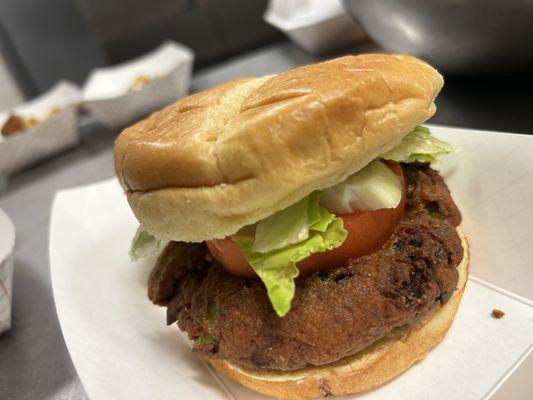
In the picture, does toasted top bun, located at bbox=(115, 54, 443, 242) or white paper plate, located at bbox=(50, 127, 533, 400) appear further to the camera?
white paper plate, located at bbox=(50, 127, 533, 400)

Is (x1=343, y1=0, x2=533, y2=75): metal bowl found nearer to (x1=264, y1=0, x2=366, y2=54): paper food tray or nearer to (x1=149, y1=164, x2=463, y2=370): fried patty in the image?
(x1=149, y1=164, x2=463, y2=370): fried patty

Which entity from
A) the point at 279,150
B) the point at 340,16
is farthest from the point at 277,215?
the point at 340,16

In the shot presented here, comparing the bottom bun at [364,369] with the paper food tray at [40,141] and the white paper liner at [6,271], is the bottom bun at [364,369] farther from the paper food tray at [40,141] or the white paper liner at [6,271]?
the paper food tray at [40,141]

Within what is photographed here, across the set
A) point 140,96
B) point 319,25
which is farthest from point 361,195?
point 140,96

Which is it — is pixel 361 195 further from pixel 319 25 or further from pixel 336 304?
pixel 319 25

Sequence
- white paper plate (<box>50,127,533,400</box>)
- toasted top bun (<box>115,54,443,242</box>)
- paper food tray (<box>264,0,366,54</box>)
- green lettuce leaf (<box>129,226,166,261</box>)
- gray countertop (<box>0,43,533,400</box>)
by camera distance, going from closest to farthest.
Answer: toasted top bun (<box>115,54,443,242</box>) < white paper plate (<box>50,127,533,400</box>) < gray countertop (<box>0,43,533,400</box>) < green lettuce leaf (<box>129,226,166,261</box>) < paper food tray (<box>264,0,366,54</box>)

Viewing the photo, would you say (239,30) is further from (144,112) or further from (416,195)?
(416,195)

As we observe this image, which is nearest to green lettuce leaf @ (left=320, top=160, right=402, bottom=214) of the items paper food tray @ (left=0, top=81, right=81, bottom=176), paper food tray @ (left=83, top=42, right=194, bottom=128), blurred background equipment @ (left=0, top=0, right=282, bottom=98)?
paper food tray @ (left=83, top=42, right=194, bottom=128)
